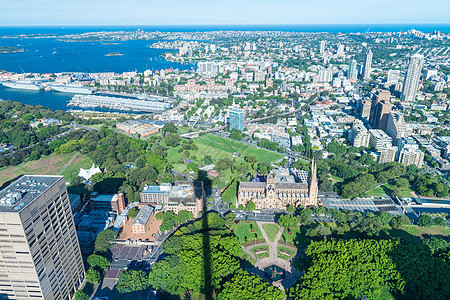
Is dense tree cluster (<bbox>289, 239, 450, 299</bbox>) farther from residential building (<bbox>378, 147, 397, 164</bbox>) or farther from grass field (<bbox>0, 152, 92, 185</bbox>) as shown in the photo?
grass field (<bbox>0, 152, 92, 185</bbox>)

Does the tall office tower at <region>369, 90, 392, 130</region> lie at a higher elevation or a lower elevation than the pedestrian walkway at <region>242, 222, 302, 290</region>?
higher

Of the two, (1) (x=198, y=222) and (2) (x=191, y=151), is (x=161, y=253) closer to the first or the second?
(1) (x=198, y=222)

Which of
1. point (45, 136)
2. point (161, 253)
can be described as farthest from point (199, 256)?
point (45, 136)

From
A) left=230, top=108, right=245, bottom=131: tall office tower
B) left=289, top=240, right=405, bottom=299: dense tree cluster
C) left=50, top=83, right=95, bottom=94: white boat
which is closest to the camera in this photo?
left=289, top=240, right=405, bottom=299: dense tree cluster

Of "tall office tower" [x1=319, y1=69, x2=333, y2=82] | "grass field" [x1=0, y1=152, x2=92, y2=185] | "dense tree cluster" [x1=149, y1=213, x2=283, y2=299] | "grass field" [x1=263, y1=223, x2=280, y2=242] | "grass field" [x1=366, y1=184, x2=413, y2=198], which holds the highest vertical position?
"tall office tower" [x1=319, y1=69, x2=333, y2=82]

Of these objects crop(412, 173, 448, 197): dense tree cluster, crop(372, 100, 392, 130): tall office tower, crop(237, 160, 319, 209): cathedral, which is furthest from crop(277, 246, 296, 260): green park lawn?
crop(372, 100, 392, 130): tall office tower

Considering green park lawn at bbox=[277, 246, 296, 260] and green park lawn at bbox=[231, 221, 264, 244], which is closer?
green park lawn at bbox=[277, 246, 296, 260]

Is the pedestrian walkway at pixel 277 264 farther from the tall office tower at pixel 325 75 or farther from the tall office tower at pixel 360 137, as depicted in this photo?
the tall office tower at pixel 325 75

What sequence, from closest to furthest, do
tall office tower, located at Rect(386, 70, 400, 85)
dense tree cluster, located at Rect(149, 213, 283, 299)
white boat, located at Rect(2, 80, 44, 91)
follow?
dense tree cluster, located at Rect(149, 213, 283, 299) < white boat, located at Rect(2, 80, 44, 91) < tall office tower, located at Rect(386, 70, 400, 85)
